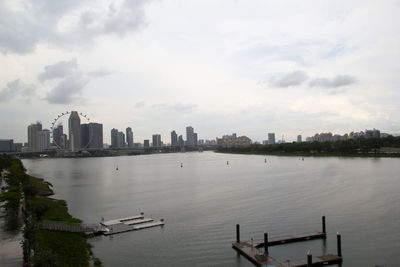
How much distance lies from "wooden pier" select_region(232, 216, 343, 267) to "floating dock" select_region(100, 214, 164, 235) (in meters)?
6.09

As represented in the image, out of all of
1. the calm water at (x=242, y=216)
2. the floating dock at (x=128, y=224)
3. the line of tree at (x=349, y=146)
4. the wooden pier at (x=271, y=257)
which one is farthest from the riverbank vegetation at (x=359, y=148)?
the floating dock at (x=128, y=224)

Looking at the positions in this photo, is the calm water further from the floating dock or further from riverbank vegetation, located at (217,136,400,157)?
riverbank vegetation, located at (217,136,400,157)

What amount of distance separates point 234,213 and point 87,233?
8865 millimetres

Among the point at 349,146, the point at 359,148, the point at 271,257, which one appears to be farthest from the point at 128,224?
the point at 359,148

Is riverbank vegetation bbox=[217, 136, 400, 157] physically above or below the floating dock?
above

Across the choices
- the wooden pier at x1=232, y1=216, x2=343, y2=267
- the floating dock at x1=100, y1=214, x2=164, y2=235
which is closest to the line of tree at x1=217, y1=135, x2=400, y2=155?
the wooden pier at x1=232, y1=216, x2=343, y2=267

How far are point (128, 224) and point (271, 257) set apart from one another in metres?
9.13

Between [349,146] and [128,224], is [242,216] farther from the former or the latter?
[349,146]

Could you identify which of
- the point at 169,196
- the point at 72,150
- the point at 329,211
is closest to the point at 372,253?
the point at 329,211

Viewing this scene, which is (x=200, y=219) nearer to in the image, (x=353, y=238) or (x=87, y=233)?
(x=87, y=233)

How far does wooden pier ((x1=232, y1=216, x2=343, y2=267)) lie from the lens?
40.8ft

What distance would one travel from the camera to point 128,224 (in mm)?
19172

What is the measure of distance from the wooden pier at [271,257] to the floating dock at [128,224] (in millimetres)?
6093

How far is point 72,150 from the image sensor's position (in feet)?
450
